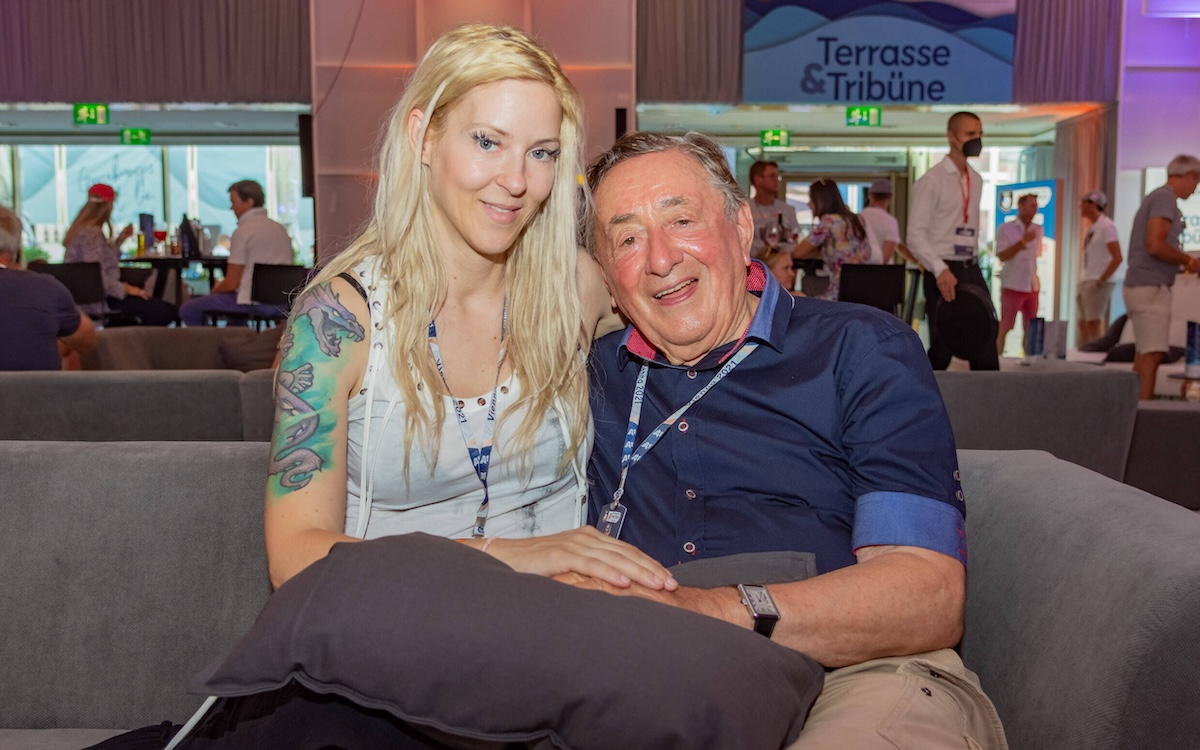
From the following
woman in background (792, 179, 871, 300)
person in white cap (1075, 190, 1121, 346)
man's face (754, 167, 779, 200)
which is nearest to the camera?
woman in background (792, 179, 871, 300)

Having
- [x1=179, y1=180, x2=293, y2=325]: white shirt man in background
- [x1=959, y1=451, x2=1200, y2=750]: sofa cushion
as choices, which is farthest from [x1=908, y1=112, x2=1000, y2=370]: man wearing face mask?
[x1=179, y1=180, x2=293, y2=325]: white shirt man in background

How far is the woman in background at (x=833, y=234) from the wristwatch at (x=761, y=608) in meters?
6.09

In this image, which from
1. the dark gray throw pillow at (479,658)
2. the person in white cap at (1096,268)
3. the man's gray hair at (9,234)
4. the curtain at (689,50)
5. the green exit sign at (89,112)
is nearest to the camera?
the dark gray throw pillow at (479,658)

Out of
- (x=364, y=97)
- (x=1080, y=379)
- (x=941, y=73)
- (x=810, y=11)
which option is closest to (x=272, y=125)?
(x=364, y=97)

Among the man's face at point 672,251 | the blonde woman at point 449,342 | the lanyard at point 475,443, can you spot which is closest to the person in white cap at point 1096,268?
the man's face at point 672,251

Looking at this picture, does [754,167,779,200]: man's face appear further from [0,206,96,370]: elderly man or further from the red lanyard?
[0,206,96,370]: elderly man

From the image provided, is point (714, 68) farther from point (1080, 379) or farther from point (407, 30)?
point (1080, 379)

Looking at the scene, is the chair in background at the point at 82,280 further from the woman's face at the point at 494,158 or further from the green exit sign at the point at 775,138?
the green exit sign at the point at 775,138

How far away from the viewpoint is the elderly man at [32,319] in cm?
392

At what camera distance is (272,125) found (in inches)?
557

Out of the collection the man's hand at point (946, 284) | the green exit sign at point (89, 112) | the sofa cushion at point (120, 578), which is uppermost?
the green exit sign at point (89, 112)

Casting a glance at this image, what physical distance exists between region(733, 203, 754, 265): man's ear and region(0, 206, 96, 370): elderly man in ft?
10.5

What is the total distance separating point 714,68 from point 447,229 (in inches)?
371

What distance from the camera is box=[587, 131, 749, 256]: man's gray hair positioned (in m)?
1.68
